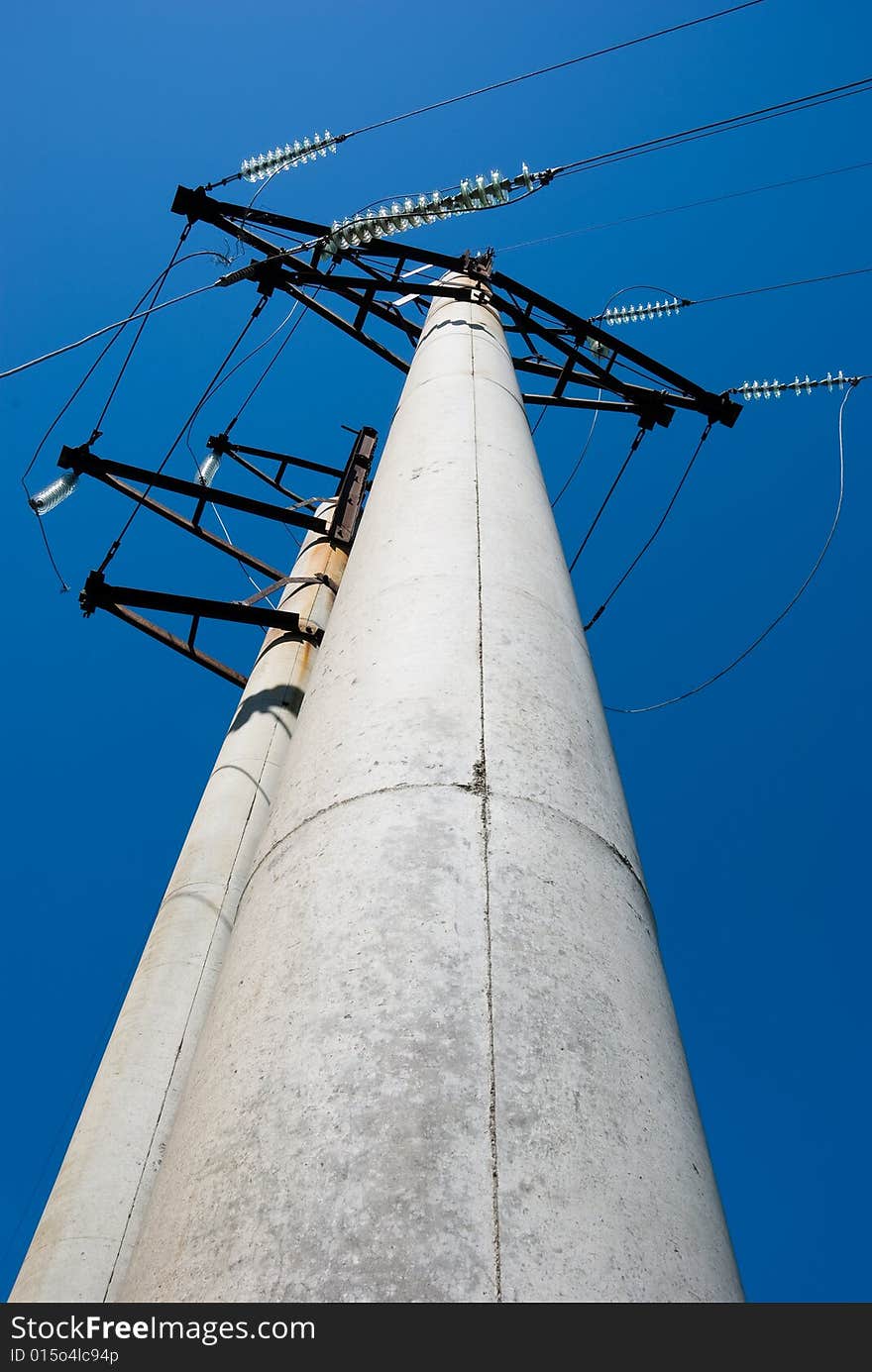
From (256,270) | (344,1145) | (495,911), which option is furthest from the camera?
(256,270)

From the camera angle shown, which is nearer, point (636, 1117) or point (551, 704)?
point (636, 1117)

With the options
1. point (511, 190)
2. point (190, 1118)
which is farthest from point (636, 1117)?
point (511, 190)

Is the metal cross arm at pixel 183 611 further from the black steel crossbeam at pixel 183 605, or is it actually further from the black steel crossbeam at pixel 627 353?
the black steel crossbeam at pixel 627 353

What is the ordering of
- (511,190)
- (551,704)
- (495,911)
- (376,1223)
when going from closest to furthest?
1. (376,1223)
2. (495,911)
3. (551,704)
4. (511,190)

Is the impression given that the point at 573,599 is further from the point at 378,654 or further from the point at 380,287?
the point at 380,287

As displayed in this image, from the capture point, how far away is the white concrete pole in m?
6.96

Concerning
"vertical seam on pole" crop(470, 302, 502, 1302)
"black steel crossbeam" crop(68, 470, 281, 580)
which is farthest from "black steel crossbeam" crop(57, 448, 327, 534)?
"vertical seam on pole" crop(470, 302, 502, 1302)

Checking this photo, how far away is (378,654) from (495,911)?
4.69ft

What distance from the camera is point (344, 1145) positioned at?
223 cm

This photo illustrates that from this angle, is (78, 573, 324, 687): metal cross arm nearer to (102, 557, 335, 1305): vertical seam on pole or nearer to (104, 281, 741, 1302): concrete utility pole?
(102, 557, 335, 1305): vertical seam on pole

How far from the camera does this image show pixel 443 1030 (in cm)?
246
